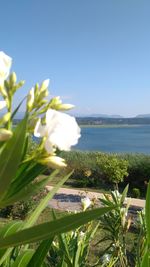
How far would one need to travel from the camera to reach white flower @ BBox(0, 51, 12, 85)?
583 mm

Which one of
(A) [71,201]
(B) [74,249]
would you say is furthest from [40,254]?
(A) [71,201]

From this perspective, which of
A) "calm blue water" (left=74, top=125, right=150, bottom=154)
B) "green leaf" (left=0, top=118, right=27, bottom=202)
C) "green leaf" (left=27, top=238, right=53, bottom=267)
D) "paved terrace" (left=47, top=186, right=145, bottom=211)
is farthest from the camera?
"calm blue water" (left=74, top=125, right=150, bottom=154)

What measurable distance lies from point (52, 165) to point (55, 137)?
0.05 m

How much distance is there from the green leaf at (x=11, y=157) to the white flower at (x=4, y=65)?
114 millimetres

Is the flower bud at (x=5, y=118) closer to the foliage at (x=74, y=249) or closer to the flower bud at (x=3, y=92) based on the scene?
the flower bud at (x=3, y=92)

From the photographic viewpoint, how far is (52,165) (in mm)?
566

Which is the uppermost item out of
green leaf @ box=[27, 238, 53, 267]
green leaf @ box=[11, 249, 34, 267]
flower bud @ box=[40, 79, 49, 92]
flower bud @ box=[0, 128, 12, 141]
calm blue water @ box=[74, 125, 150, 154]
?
flower bud @ box=[40, 79, 49, 92]

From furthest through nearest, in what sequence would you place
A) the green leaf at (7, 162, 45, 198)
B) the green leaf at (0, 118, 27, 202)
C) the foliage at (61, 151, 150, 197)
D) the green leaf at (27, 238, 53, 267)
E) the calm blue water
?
the calm blue water, the foliage at (61, 151, 150, 197), the green leaf at (27, 238, 53, 267), the green leaf at (7, 162, 45, 198), the green leaf at (0, 118, 27, 202)

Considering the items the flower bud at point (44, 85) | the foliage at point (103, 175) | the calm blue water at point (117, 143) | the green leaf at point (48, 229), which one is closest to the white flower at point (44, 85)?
the flower bud at point (44, 85)

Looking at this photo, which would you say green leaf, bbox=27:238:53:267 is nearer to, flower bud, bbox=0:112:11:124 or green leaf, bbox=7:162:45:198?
green leaf, bbox=7:162:45:198

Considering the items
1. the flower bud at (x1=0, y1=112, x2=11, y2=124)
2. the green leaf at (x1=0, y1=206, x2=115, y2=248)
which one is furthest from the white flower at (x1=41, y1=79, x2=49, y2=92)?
the green leaf at (x1=0, y1=206, x2=115, y2=248)

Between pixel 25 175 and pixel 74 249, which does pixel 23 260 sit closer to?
pixel 25 175

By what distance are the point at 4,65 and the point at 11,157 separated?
16 centimetres

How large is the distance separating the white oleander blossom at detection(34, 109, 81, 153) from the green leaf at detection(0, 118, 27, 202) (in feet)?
0.14
